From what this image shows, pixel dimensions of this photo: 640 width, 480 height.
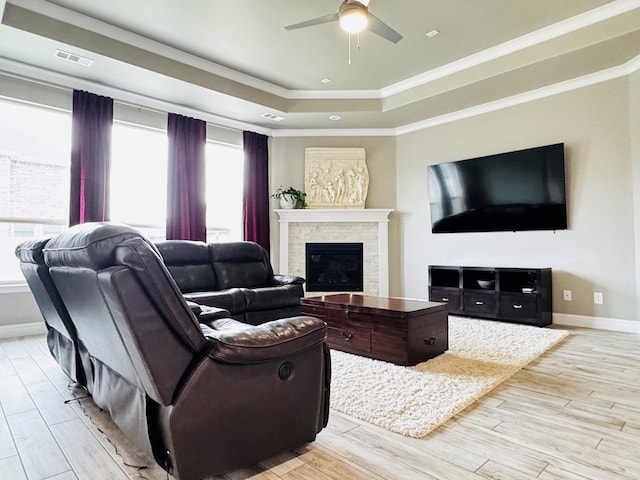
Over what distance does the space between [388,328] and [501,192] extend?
3.07 m

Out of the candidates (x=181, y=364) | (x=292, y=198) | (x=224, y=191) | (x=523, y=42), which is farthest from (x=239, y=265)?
(x=523, y=42)

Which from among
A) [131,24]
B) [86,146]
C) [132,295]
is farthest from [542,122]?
[86,146]

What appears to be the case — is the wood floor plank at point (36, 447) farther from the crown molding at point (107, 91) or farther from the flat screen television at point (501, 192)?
the flat screen television at point (501, 192)

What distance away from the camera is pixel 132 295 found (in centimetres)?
114

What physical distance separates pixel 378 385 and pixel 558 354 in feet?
5.85

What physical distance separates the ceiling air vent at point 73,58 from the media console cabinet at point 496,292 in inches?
175

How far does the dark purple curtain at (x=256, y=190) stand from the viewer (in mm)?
5758

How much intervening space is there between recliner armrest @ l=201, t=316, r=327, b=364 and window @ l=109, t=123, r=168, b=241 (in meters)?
3.85

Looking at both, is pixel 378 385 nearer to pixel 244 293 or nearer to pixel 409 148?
→ pixel 244 293

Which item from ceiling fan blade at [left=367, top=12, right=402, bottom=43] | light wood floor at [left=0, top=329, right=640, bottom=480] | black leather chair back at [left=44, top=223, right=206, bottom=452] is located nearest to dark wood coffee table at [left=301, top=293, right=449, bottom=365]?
light wood floor at [left=0, top=329, right=640, bottom=480]

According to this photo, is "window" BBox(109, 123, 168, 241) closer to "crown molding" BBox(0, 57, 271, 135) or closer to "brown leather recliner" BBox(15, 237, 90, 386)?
"crown molding" BBox(0, 57, 271, 135)

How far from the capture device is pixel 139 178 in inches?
190

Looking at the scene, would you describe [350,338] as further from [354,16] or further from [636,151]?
[636,151]

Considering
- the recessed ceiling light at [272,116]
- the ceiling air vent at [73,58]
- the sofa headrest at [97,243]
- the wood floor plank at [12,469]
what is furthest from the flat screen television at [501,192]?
the wood floor plank at [12,469]
